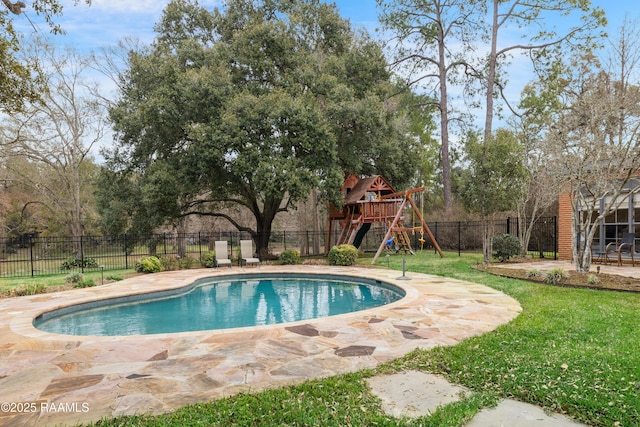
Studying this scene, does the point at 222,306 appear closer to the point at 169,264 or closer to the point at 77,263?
the point at 169,264

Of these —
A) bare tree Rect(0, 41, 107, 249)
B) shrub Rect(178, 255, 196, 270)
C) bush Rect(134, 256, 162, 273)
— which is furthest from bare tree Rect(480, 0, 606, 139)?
bare tree Rect(0, 41, 107, 249)

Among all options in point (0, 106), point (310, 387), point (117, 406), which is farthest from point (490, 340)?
point (0, 106)

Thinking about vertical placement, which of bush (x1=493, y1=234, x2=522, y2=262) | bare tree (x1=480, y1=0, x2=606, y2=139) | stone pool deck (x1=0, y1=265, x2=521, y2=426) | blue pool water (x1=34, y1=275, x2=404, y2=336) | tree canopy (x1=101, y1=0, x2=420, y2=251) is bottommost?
blue pool water (x1=34, y1=275, x2=404, y2=336)

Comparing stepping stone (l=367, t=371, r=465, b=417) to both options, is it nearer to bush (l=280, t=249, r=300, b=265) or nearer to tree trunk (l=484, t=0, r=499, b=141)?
bush (l=280, t=249, r=300, b=265)

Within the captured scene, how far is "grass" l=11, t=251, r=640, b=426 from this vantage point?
112 inches

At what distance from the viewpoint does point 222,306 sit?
913 cm

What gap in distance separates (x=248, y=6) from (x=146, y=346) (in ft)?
60.5

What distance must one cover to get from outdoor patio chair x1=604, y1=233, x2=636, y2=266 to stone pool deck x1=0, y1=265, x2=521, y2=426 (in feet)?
23.6

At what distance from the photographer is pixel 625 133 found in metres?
9.36

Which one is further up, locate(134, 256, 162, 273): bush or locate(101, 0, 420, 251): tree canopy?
locate(101, 0, 420, 251): tree canopy

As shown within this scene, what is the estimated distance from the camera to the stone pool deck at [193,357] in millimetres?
3287

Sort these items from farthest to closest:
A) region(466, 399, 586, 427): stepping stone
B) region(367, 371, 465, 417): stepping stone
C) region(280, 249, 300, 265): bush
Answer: region(280, 249, 300, 265): bush, region(367, 371, 465, 417): stepping stone, region(466, 399, 586, 427): stepping stone

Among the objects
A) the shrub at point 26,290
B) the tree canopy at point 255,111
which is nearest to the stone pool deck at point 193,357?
the shrub at point 26,290

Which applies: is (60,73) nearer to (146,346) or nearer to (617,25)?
(146,346)
